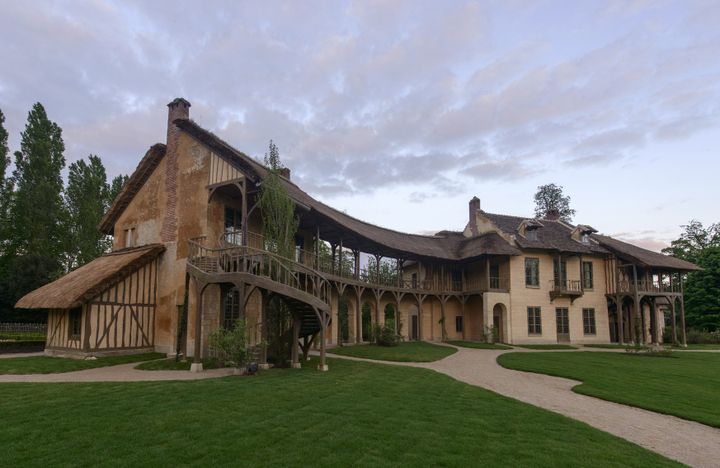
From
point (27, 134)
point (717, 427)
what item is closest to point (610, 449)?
point (717, 427)

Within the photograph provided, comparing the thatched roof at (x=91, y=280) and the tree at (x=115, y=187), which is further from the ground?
the tree at (x=115, y=187)

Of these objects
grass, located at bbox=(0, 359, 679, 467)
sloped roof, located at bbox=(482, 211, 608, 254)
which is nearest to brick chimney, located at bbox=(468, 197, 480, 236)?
sloped roof, located at bbox=(482, 211, 608, 254)

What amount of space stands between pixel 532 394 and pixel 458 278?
21883mm

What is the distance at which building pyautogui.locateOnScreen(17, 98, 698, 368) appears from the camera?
1634cm

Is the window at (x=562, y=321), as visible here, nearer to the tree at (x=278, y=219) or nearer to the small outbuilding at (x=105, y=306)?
the tree at (x=278, y=219)

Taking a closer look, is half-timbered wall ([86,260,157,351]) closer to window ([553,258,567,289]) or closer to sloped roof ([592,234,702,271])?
window ([553,258,567,289])

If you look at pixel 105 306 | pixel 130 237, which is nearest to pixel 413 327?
pixel 130 237

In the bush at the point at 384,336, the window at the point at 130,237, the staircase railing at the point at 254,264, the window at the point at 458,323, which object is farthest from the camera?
the window at the point at 458,323

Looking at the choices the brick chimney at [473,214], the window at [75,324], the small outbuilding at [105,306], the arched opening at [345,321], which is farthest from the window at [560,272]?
the window at [75,324]

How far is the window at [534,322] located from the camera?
2925 cm

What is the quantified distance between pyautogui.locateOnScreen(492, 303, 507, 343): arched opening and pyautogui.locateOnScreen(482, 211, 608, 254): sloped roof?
436 cm

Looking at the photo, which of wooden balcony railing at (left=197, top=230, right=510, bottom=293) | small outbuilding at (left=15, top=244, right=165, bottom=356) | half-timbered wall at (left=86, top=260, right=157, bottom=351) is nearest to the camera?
wooden balcony railing at (left=197, top=230, right=510, bottom=293)

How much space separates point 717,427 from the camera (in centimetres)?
832

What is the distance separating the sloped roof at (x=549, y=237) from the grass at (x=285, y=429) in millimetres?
21793
